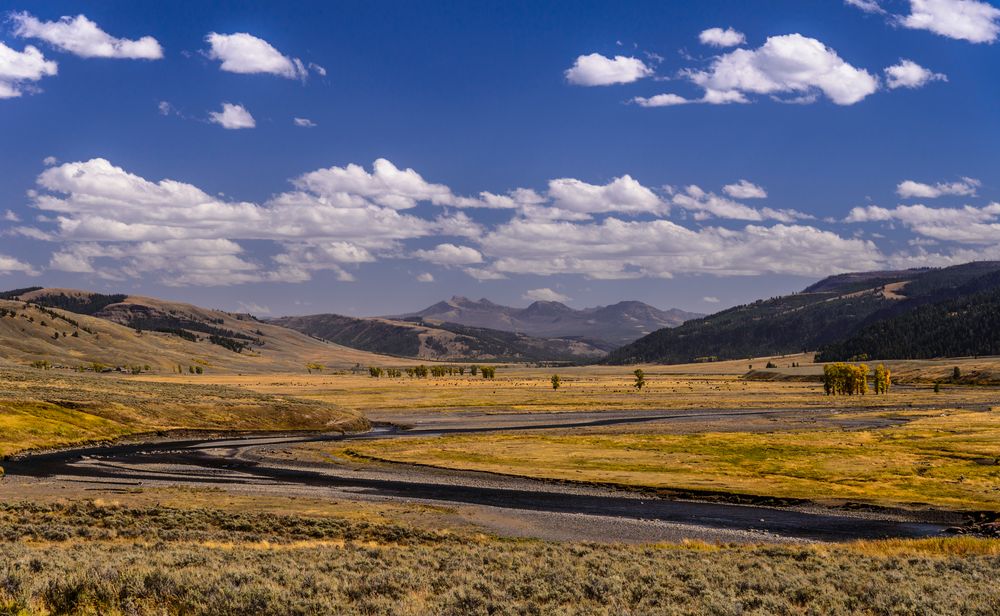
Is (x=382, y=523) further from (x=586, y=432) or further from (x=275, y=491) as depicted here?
(x=586, y=432)

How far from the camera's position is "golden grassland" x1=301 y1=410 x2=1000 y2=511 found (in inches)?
2298

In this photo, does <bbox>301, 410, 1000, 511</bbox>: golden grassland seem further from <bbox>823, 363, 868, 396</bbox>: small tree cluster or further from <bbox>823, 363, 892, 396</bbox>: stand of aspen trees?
<bbox>823, 363, 892, 396</bbox>: stand of aspen trees

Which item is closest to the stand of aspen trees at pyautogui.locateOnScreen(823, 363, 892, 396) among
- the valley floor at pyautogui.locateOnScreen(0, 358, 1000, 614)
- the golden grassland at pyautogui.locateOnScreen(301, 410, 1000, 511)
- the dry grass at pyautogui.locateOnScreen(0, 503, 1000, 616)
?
the valley floor at pyautogui.locateOnScreen(0, 358, 1000, 614)

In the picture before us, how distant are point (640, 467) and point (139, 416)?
246ft

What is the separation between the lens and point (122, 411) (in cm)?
10794

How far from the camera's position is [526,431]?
4245 inches

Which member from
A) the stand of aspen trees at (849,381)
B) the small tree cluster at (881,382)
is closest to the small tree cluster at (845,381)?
the stand of aspen trees at (849,381)

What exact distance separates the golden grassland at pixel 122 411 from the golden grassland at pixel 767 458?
28.2 m

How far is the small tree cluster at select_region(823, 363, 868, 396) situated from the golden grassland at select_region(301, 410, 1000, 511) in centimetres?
8276

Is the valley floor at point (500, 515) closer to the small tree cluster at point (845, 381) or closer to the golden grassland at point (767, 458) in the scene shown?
the golden grassland at point (767, 458)

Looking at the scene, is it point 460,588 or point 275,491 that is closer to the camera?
point 460,588

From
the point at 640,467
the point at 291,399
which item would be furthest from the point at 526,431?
the point at 291,399

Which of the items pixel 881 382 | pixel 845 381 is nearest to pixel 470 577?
pixel 845 381

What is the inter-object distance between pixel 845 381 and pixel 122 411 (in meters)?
164
